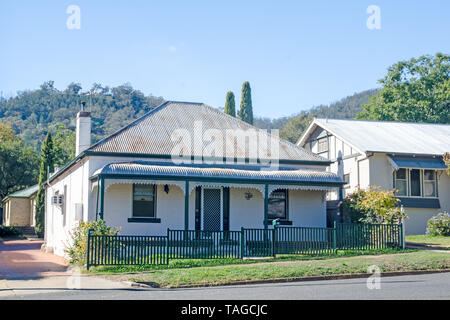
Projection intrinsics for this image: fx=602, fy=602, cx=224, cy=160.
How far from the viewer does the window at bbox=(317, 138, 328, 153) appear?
111 ft

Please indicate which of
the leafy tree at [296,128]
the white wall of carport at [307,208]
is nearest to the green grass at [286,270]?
the white wall of carport at [307,208]

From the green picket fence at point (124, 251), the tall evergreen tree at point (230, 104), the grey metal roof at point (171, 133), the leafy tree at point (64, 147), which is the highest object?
the tall evergreen tree at point (230, 104)

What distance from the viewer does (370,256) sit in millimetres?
20031

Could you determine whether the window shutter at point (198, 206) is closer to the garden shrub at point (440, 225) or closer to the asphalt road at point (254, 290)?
the asphalt road at point (254, 290)

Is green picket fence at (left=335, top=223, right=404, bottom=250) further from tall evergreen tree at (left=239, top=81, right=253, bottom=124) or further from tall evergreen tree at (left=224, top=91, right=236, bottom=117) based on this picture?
tall evergreen tree at (left=239, top=81, right=253, bottom=124)

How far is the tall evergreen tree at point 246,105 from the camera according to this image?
6488 cm

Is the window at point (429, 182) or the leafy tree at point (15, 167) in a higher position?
the leafy tree at point (15, 167)

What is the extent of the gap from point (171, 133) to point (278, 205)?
5.39 m

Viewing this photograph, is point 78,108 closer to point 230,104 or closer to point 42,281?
point 230,104

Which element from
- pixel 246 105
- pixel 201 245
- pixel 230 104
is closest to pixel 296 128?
pixel 246 105

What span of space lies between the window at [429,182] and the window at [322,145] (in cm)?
603

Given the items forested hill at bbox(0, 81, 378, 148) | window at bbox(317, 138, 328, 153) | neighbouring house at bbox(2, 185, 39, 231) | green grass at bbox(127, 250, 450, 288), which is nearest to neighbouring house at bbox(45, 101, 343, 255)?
green grass at bbox(127, 250, 450, 288)
